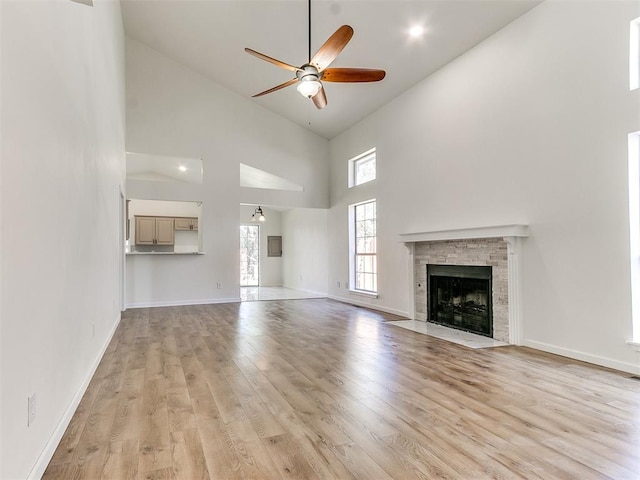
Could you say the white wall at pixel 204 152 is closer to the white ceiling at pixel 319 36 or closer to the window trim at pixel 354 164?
the white ceiling at pixel 319 36

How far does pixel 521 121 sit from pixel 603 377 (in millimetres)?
2620

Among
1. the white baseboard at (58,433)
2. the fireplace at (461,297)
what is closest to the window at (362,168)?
the fireplace at (461,297)

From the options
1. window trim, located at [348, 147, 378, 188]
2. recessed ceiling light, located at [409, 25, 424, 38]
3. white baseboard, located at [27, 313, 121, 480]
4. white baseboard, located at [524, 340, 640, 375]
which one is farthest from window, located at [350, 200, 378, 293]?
white baseboard, located at [27, 313, 121, 480]

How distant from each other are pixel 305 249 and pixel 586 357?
748 cm

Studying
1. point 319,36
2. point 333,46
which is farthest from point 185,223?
point 333,46

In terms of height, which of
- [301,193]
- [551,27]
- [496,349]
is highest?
[551,27]

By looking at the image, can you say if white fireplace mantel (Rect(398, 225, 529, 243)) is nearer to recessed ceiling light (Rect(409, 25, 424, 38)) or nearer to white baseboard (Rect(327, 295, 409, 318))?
white baseboard (Rect(327, 295, 409, 318))

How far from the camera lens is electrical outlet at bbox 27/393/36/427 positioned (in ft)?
5.36

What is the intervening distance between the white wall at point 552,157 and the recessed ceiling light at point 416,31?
2.23ft

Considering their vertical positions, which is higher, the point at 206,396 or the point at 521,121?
the point at 521,121

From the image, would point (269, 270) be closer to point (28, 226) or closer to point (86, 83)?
point (86, 83)

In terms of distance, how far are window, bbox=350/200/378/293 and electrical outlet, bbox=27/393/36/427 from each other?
5755mm

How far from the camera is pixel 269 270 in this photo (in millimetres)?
12242

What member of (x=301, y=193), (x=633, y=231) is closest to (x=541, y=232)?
(x=633, y=231)
